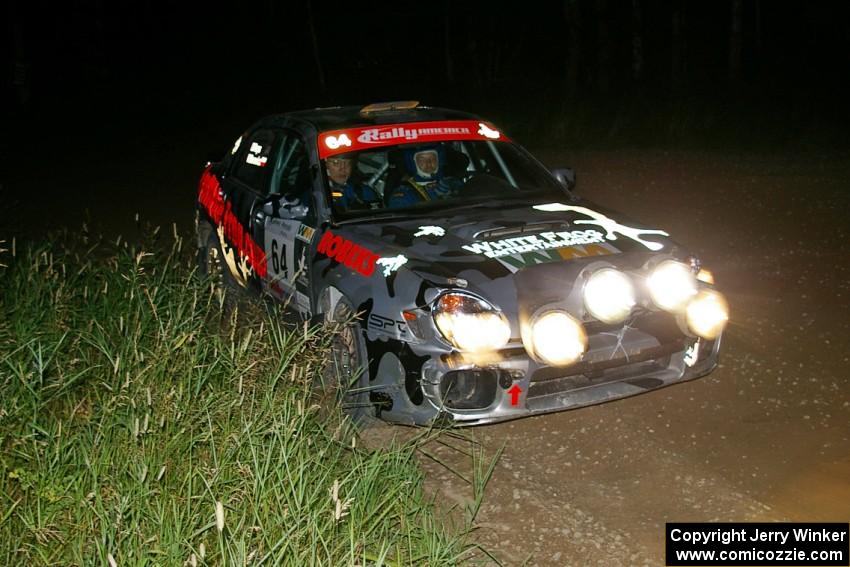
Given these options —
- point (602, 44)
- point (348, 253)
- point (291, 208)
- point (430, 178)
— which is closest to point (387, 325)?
point (348, 253)

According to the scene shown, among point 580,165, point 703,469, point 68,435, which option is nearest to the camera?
point 68,435

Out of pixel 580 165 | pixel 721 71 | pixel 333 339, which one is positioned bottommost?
pixel 721 71

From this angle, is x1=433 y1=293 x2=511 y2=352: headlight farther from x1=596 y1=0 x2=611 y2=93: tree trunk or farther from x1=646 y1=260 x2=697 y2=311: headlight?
x1=596 y1=0 x2=611 y2=93: tree trunk

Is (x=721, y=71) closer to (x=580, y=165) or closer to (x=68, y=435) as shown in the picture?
(x=580, y=165)

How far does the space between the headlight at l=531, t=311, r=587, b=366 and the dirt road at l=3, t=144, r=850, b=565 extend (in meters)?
0.57

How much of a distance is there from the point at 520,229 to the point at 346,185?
123 cm

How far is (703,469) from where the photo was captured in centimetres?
476

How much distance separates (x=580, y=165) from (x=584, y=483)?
7982 millimetres

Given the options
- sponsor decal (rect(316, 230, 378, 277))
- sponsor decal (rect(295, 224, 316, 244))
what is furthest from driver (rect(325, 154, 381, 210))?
sponsor decal (rect(316, 230, 378, 277))

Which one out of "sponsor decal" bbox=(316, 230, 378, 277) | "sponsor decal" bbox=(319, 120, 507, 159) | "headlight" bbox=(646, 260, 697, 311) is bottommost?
"headlight" bbox=(646, 260, 697, 311)

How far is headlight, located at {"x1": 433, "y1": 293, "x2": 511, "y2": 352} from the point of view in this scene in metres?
4.66

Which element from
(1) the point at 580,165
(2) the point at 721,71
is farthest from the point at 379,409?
(2) the point at 721,71

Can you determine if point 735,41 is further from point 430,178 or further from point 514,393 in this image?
point 514,393

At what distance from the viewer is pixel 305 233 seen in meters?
5.78
